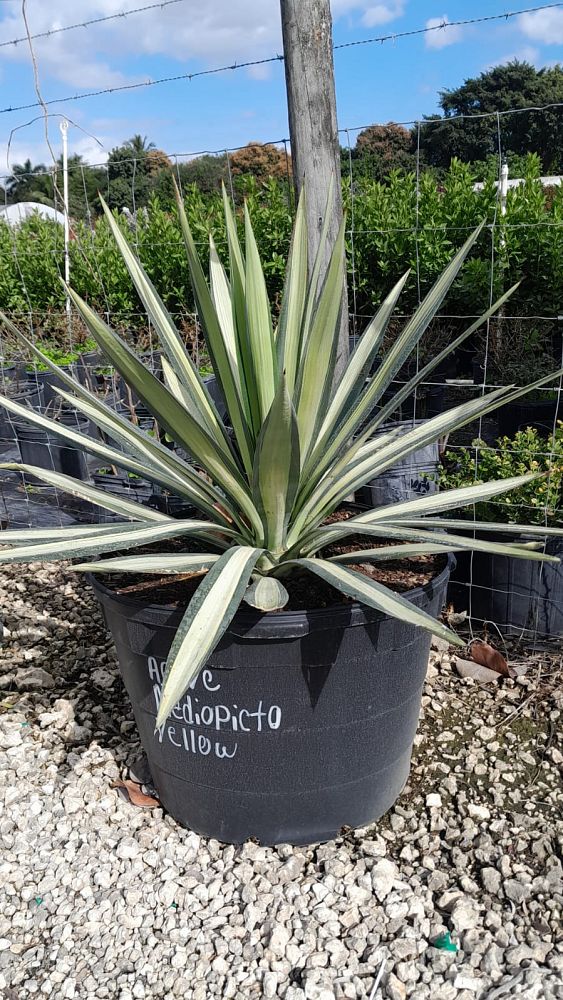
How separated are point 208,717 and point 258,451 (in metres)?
0.64

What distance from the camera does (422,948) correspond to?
1548mm

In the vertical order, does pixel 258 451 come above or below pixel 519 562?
above

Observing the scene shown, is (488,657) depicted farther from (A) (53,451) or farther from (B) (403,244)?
(B) (403,244)

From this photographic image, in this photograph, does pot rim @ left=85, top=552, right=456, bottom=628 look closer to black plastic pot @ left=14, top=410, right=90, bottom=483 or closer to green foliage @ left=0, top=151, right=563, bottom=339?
black plastic pot @ left=14, top=410, right=90, bottom=483

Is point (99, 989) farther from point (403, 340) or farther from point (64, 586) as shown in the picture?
point (64, 586)

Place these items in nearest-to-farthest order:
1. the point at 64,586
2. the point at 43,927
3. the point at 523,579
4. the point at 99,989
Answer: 1. the point at 99,989
2. the point at 43,927
3. the point at 523,579
4. the point at 64,586

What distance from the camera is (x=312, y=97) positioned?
231 cm

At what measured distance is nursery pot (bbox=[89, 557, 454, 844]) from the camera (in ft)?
5.22

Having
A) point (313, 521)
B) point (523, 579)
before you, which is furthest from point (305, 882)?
point (523, 579)

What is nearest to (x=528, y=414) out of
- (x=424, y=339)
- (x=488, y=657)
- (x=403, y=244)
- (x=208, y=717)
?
(x=424, y=339)

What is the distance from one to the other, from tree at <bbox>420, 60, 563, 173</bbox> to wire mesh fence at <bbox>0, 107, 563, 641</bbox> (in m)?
27.4

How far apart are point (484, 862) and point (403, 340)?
1274 millimetres

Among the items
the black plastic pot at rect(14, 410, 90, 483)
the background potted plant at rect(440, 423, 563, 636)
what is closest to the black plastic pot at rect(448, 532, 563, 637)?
the background potted plant at rect(440, 423, 563, 636)

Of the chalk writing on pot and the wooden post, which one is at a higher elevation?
the wooden post
